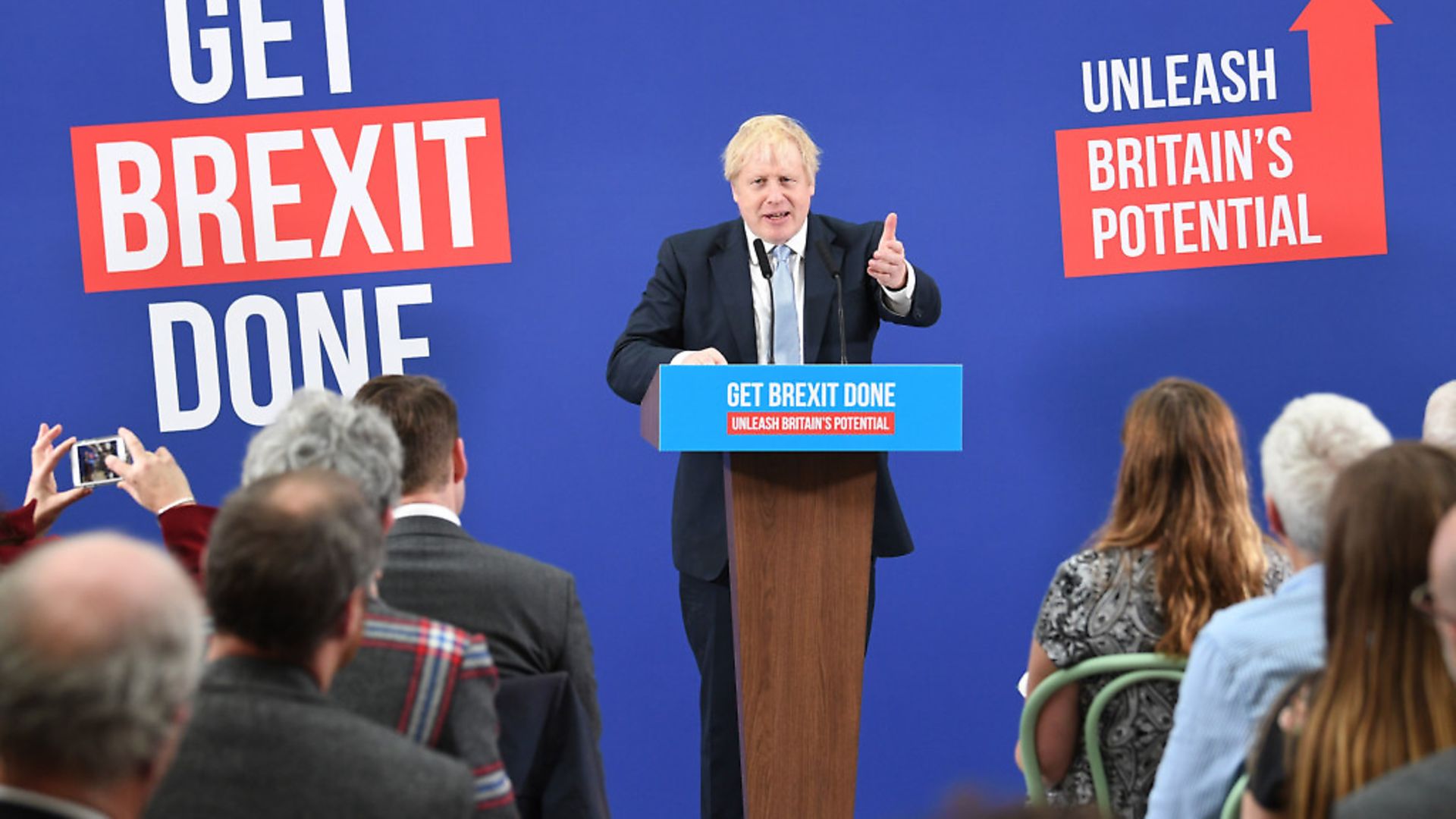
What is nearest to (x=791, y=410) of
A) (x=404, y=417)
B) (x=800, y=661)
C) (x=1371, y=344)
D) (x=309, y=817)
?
(x=800, y=661)

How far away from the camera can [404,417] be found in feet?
7.78

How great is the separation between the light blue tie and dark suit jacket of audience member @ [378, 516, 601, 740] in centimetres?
135

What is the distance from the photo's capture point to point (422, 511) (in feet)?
7.50

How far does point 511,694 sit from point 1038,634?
2.66ft

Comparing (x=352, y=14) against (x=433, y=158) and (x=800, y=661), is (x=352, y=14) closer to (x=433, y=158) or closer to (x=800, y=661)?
(x=433, y=158)

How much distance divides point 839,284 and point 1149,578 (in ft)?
3.85

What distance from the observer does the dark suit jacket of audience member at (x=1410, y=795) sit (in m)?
1.22

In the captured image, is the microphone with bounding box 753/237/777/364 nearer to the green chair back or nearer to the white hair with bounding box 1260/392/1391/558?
the green chair back

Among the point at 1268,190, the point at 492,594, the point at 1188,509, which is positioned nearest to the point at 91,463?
the point at 492,594

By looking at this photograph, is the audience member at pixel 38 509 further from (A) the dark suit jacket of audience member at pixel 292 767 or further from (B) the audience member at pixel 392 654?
(A) the dark suit jacket of audience member at pixel 292 767

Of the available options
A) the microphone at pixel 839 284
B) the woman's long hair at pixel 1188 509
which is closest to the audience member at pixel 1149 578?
the woman's long hair at pixel 1188 509

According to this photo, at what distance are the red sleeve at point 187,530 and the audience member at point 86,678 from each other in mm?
1349

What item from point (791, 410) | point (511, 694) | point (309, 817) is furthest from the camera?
point (791, 410)

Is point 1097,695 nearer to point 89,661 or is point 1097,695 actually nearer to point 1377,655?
point 1377,655
